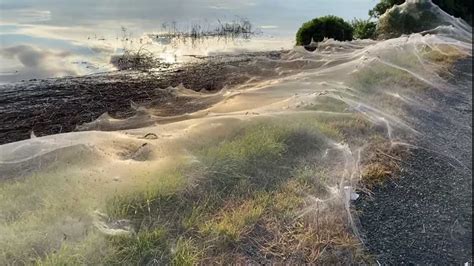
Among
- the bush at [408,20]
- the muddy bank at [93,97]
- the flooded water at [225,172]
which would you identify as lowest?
the muddy bank at [93,97]

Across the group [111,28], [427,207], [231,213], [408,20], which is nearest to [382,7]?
[408,20]

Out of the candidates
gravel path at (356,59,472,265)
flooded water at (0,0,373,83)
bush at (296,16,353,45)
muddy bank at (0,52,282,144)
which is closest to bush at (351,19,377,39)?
bush at (296,16,353,45)

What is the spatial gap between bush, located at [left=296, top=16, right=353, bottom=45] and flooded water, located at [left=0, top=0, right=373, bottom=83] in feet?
2.43

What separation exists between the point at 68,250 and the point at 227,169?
174 centimetres

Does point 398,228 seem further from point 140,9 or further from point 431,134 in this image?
point 140,9

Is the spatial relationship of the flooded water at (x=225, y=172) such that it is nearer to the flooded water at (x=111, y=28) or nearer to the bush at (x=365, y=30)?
the flooded water at (x=111, y=28)

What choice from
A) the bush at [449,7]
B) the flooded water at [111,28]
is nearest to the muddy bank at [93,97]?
the flooded water at [111,28]

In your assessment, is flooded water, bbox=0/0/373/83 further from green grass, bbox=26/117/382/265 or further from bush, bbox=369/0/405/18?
green grass, bbox=26/117/382/265

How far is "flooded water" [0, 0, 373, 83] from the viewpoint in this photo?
11.9m

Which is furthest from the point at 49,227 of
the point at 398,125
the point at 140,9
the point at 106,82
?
the point at 140,9

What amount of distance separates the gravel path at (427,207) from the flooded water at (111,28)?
7.72 m

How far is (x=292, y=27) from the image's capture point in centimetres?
1856

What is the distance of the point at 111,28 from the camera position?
15086mm

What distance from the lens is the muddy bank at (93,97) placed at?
789 cm
